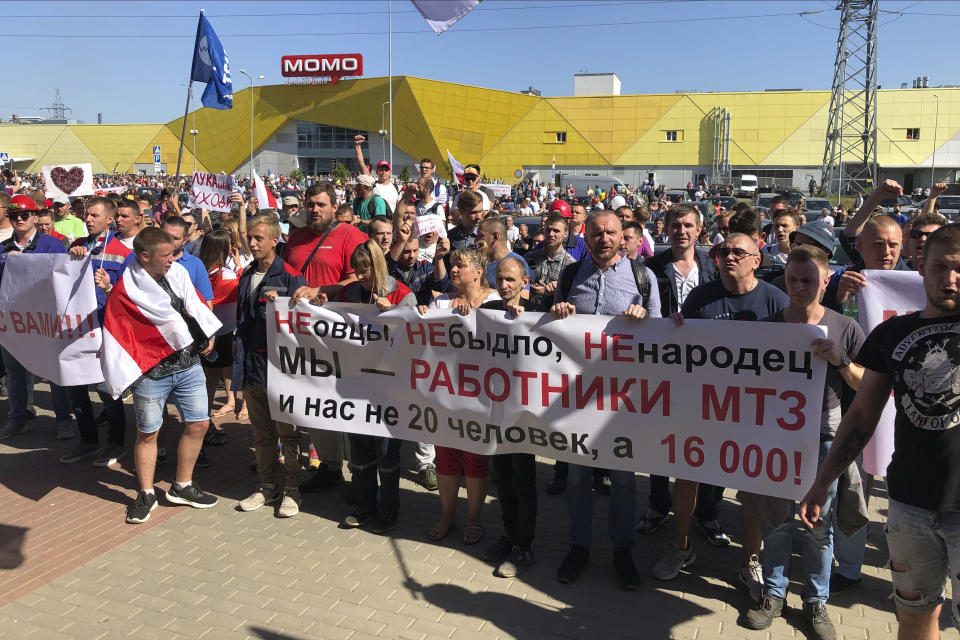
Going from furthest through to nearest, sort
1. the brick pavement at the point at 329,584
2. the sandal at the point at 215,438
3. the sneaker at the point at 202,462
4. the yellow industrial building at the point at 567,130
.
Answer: the yellow industrial building at the point at 567,130 → the sandal at the point at 215,438 → the sneaker at the point at 202,462 → the brick pavement at the point at 329,584

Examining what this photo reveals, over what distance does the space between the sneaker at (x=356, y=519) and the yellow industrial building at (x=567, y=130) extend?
5262 cm

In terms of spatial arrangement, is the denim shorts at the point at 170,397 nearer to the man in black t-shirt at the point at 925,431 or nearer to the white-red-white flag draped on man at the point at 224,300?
the white-red-white flag draped on man at the point at 224,300

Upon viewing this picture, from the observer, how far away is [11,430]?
707 cm

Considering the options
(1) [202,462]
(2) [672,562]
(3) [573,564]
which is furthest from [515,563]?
(1) [202,462]

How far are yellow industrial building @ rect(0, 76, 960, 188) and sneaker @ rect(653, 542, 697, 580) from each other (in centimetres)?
5311

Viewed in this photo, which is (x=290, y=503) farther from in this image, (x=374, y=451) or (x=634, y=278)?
(x=634, y=278)

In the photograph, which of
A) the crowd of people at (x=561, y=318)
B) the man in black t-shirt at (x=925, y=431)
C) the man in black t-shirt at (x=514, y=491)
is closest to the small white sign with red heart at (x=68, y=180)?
the crowd of people at (x=561, y=318)

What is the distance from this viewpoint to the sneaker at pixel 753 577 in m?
4.00

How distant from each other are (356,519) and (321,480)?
87 centimetres

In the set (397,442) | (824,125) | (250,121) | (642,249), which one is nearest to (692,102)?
(824,125)

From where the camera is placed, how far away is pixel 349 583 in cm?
436

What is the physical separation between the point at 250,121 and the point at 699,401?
243 ft

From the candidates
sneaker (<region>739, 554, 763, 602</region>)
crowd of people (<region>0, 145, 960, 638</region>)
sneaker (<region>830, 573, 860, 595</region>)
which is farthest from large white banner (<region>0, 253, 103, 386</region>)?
sneaker (<region>830, 573, 860, 595</region>)

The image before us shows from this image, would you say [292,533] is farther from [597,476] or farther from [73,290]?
[73,290]
